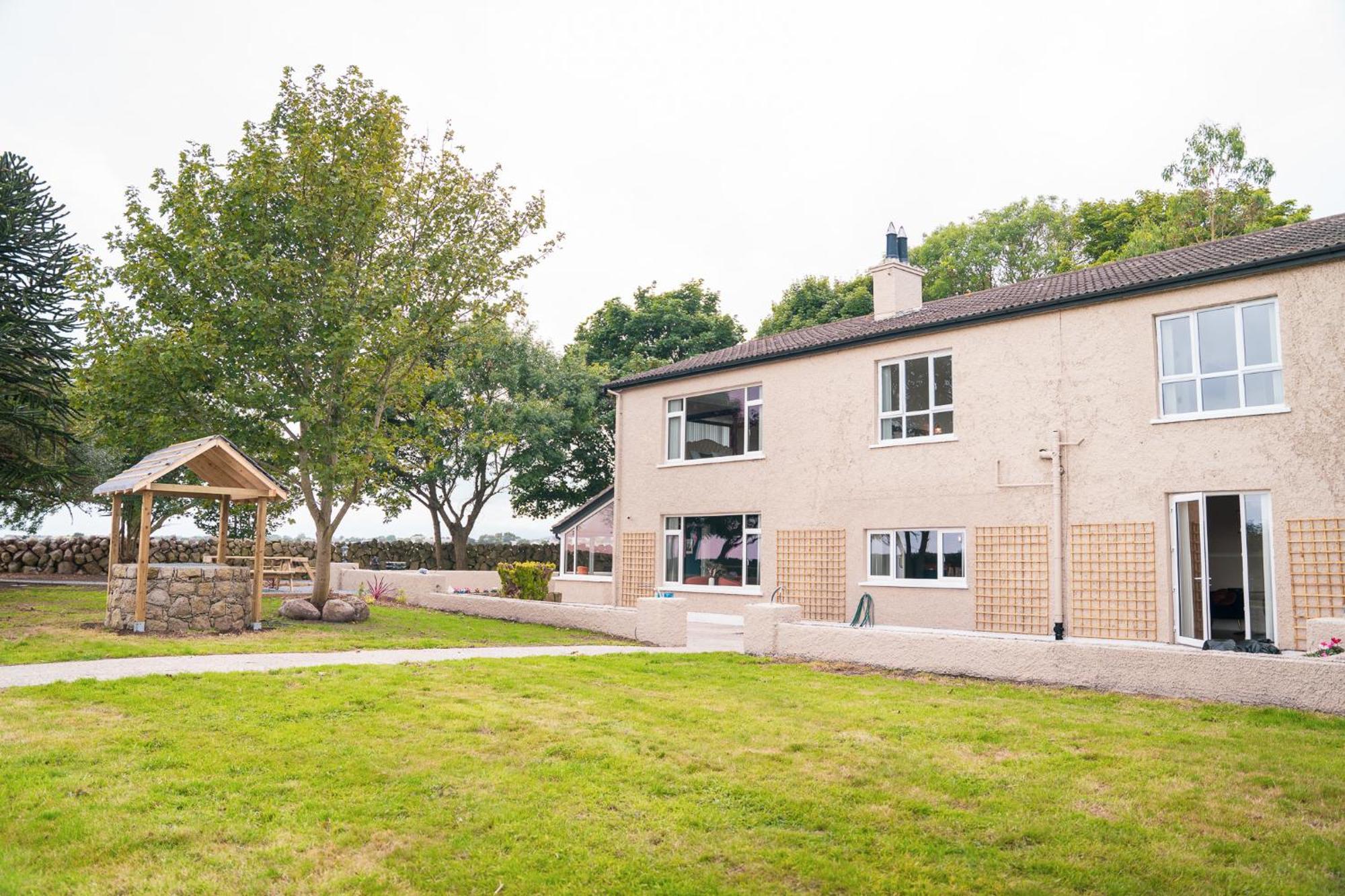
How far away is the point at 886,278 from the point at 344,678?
14.5 meters

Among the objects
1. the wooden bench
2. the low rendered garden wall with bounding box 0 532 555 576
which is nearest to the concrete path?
the wooden bench

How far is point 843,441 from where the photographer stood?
18.7m

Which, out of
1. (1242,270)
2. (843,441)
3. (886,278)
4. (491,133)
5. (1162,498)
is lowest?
(1162,498)

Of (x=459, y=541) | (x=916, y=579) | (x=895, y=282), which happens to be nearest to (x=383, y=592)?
(x=459, y=541)

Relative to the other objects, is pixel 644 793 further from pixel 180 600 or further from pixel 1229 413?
pixel 1229 413

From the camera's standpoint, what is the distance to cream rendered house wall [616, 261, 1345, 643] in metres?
13.0

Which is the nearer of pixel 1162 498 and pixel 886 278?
pixel 1162 498

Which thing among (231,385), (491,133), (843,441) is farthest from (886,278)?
(231,385)

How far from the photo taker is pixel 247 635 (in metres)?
14.8

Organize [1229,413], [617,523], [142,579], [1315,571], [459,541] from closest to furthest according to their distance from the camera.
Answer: [1315,571]
[1229,413]
[142,579]
[617,523]
[459,541]

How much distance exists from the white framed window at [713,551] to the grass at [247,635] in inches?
178

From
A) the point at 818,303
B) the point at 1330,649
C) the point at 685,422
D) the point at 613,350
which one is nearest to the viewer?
the point at 1330,649

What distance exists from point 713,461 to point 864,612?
213 inches

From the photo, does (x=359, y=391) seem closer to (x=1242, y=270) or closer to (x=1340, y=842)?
(x=1242, y=270)
